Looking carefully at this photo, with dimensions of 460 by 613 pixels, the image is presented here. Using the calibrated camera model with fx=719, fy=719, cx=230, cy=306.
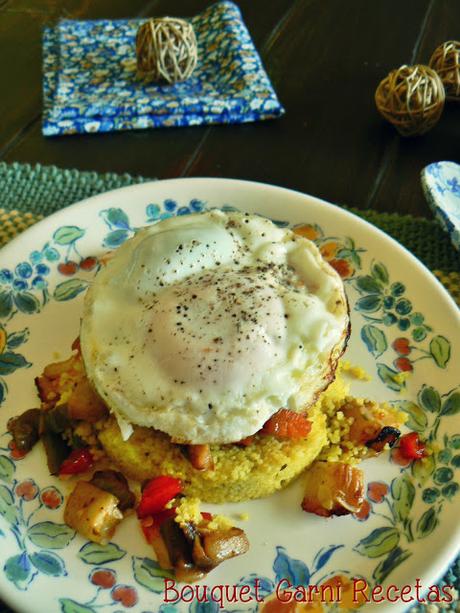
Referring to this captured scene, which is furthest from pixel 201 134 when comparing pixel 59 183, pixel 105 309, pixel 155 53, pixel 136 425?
pixel 136 425

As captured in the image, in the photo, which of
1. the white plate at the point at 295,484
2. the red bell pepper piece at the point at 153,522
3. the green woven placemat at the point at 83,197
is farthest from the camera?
the green woven placemat at the point at 83,197

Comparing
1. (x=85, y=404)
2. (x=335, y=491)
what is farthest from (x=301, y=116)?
(x=335, y=491)

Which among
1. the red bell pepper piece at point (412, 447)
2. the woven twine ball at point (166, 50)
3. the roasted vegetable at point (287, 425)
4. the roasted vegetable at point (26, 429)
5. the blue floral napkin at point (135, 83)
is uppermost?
the woven twine ball at point (166, 50)

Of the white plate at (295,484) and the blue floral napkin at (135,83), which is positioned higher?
the blue floral napkin at (135,83)

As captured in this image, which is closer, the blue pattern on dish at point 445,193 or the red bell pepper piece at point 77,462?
the red bell pepper piece at point 77,462

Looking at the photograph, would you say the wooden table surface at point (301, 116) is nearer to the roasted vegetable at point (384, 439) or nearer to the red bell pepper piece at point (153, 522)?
the roasted vegetable at point (384, 439)

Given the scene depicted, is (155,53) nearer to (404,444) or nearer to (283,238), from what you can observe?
(283,238)

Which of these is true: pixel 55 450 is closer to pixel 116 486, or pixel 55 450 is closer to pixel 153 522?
pixel 116 486

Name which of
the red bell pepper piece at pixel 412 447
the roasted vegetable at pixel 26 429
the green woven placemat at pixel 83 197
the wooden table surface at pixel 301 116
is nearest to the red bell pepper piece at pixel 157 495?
the roasted vegetable at pixel 26 429

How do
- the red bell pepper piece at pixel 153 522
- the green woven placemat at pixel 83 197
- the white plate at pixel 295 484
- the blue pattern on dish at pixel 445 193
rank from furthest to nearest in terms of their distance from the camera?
the green woven placemat at pixel 83 197 < the blue pattern on dish at pixel 445 193 < the red bell pepper piece at pixel 153 522 < the white plate at pixel 295 484
